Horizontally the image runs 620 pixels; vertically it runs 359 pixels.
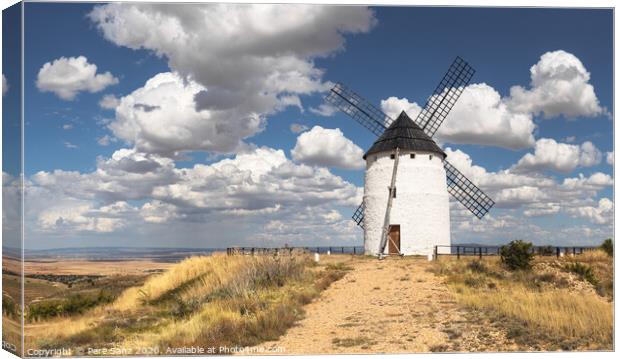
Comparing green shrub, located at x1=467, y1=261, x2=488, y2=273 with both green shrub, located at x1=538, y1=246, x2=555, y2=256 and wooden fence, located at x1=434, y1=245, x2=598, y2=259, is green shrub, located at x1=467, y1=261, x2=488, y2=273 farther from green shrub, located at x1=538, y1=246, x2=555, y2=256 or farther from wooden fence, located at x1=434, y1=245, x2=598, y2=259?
green shrub, located at x1=538, y1=246, x2=555, y2=256

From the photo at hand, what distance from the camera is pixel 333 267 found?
21359 mm

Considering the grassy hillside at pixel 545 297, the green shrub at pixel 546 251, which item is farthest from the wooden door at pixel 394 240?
the green shrub at pixel 546 251

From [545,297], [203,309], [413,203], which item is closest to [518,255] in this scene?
[413,203]

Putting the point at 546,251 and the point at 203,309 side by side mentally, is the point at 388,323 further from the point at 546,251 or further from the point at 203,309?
the point at 546,251

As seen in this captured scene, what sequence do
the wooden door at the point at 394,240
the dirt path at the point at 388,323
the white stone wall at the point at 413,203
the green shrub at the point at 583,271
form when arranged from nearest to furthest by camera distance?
the dirt path at the point at 388,323 → the green shrub at the point at 583,271 → the white stone wall at the point at 413,203 → the wooden door at the point at 394,240

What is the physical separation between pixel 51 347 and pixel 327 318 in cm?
595

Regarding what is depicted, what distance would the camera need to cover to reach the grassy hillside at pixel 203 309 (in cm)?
1120

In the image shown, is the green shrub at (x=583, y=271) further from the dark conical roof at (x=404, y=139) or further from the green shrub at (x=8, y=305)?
the green shrub at (x=8, y=305)

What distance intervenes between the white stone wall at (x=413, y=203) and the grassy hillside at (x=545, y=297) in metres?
3.05

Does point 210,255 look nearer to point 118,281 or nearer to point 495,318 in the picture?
point 118,281

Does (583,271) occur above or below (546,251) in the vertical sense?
below

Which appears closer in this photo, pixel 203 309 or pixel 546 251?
pixel 203 309

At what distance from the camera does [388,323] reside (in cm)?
1226

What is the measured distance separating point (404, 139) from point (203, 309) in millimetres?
14797
